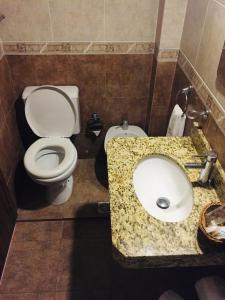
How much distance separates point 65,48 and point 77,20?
7.9 inches

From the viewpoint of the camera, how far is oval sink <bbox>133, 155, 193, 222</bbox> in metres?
1.01

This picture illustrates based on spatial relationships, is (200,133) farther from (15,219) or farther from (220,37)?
(15,219)

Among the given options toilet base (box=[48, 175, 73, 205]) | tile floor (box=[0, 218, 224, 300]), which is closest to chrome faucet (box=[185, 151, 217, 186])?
tile floor (box=[0, 218, 224, 300])

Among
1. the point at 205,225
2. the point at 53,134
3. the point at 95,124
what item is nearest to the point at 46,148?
the point at 53,134

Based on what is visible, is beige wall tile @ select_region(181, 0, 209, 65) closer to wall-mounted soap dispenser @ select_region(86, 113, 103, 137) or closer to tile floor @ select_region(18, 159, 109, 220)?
wall-mounted soap dispenser @ select_region(86, 113, 103, 137)

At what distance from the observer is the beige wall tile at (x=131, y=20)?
155 cm

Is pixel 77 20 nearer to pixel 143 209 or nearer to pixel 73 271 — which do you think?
pixel 143 209

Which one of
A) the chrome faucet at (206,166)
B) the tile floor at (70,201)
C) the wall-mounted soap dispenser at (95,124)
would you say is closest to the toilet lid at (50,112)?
the wall-mounted soap dispenser at (95,124)

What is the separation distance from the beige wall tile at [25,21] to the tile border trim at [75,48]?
44mm

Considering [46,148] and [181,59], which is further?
[46,148]

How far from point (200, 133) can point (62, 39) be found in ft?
3.72

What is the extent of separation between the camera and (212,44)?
108cm

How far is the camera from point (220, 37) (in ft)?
3.30

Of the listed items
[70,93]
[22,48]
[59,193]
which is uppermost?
[22,48]
